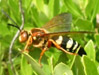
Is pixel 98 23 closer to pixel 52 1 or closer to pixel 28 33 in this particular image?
pixel 52 1

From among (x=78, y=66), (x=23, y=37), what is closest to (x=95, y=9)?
(x=23, y=37)

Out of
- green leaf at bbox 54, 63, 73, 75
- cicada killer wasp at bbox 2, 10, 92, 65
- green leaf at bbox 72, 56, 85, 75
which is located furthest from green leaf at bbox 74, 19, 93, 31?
green leaf at bbox 54, 63, 73, 75

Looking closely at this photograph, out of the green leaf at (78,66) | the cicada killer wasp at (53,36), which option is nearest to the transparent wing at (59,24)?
the cicada killer wasp at (53,36)

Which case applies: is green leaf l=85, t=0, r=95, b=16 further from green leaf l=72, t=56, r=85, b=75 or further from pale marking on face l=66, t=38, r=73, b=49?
green leaf l=72, t=56, r=85, b=75

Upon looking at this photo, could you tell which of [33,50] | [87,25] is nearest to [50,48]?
[87,25]

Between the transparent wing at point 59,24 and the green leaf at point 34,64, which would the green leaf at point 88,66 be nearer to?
the green leaf at point 34,64

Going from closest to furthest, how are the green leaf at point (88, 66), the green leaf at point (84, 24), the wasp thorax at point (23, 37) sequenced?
the green leaf at point (88, 66) → the wasp thorax at point (23, 37) → the green leaf at point (84, 24)
